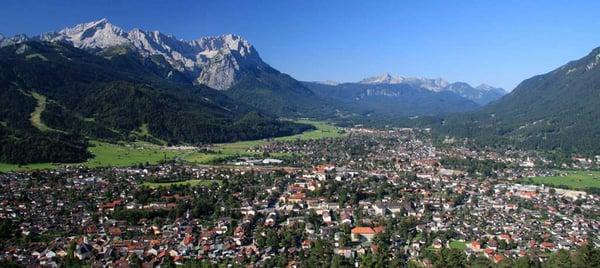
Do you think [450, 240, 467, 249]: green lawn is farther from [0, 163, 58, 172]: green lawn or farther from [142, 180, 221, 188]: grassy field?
[0, 163, 58, 172]: green lawn

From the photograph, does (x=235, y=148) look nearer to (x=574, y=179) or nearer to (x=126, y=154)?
(x=126, y=154)

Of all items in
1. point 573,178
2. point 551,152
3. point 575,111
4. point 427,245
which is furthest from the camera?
point 575,111

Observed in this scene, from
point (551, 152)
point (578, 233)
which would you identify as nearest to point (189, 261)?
point (578, 233)

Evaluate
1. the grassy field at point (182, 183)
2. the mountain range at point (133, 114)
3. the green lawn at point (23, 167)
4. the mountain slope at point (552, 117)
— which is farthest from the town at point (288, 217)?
the mountain slope at point (552, 117)

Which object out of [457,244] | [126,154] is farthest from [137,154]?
[457,244]

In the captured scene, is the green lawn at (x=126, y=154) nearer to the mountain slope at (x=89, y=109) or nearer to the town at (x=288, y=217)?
the mountain slope at (x=89, y=109)

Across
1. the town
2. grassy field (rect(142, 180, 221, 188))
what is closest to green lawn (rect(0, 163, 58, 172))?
the town

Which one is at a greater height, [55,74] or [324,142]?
[55,74]

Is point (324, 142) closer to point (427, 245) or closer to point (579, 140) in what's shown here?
point (579, 140)
